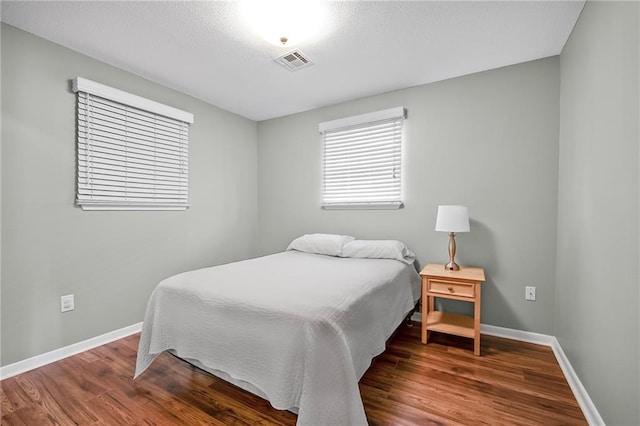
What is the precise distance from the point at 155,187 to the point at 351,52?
7.27ft

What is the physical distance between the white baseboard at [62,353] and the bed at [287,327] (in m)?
0.84

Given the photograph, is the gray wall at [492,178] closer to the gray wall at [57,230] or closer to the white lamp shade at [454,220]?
the white lamp shade at [454,220]

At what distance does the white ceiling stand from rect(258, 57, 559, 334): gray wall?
0.21 metres

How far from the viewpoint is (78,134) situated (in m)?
2.22

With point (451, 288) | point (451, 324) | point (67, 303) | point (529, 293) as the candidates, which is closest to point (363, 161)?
point (451, 288)

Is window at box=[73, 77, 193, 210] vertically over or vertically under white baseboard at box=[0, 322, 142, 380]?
over

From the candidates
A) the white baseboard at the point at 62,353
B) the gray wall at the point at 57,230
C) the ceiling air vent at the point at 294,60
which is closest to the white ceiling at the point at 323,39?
the ceiling air vent at the point at 294,60

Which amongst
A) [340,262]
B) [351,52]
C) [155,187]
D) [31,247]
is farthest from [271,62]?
[31,247]

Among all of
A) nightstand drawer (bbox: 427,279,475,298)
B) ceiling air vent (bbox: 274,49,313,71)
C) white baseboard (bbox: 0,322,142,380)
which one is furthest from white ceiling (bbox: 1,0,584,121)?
white baseboard (bbox: 0,322,142,380)

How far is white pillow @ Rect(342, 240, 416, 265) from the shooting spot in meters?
2.60

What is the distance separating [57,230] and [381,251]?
2.66 meters

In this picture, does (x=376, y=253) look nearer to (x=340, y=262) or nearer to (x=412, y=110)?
(x=340, y=262)

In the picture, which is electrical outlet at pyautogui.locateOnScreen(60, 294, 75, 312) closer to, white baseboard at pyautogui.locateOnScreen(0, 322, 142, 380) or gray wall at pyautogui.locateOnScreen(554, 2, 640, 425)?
white baseboard at pyautogui.locateOnScreen(0, 322, 142, 380)

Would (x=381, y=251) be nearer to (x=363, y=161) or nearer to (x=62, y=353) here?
(x=363, y=161)
